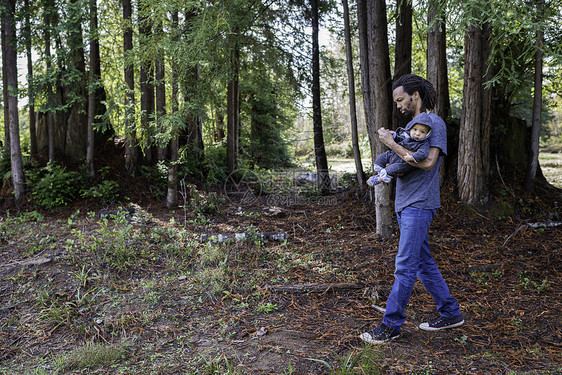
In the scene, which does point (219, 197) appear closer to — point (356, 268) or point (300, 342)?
point (356, 268)

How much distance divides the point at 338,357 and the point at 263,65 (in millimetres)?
9180

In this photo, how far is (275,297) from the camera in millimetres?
4027

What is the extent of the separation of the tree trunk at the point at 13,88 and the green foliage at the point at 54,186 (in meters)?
0.27

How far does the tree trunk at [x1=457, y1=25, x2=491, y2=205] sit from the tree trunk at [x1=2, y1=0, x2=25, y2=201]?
31.1ft

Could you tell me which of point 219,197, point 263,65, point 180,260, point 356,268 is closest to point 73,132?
point 219,197

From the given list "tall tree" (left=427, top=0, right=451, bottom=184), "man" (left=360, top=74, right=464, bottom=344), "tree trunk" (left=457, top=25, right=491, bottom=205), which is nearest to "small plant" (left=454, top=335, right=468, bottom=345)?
"man" (left=360, top=74, right=464, bottom=344)

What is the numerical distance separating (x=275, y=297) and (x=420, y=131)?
2284mm

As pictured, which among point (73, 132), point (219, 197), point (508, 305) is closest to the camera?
point (508, 305)

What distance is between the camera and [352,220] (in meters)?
6.82

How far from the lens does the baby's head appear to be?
282cm

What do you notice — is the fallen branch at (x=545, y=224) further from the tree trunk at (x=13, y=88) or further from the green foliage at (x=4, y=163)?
the green foliage at (x=4, y=163)

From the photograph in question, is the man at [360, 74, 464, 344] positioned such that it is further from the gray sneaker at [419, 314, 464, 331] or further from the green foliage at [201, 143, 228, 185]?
the green foliage at [201, 143, 228, 185]

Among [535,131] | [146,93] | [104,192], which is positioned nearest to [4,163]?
[104,192]

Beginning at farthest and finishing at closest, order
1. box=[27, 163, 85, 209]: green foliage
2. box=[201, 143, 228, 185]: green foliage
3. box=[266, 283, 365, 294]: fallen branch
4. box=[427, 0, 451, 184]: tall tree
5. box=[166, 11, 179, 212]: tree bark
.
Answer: box=[201, 143, 228, 185]: green foliage, box=[27, 163, 85, 209]: green foliage, box=[166, 11, 179, 212]: tree bark, box=[427, 0, 451, 184]: tall tree, box=[266, 283, 365, 294]: fallen branch
